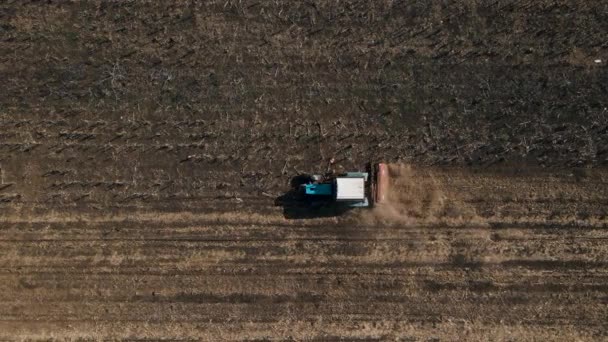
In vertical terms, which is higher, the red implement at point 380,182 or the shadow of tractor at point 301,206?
the red implement at point 380,182

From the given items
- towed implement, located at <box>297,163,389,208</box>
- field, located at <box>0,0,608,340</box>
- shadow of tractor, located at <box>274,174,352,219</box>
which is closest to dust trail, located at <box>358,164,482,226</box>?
field, located at <box>0,0,608,340</box>

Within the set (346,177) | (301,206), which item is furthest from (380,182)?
(301,206)

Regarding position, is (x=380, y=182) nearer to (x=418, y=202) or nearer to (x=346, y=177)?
(x=346, y=177)

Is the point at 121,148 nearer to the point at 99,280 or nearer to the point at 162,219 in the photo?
the point at 162,219

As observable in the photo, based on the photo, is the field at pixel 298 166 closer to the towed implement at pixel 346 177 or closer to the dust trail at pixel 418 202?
the dust trail at pixel 418 202

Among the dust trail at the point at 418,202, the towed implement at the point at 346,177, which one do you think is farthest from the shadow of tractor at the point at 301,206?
the dust trail at the point at 418,202

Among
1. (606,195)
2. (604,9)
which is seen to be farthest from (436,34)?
(606,195)
